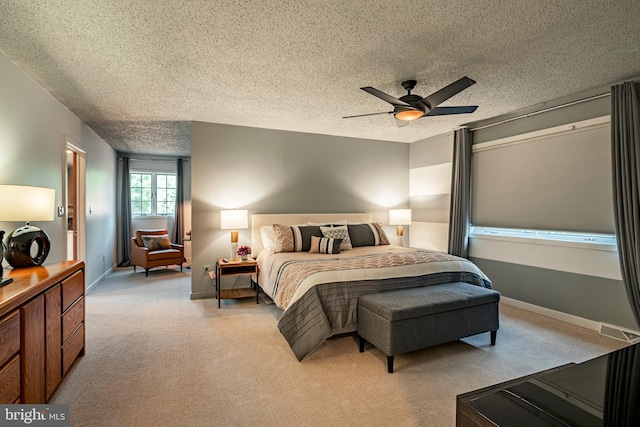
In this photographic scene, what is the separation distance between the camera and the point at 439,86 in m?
3.26

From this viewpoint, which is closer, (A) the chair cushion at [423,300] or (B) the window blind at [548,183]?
(A) the chair cushion at [423,300]

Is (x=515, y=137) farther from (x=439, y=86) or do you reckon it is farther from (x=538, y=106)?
(x=439, y=86)

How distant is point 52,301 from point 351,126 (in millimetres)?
4095

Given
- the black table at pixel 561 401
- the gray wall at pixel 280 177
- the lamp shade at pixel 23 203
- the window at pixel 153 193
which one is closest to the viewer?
the black table at pixel 561 401

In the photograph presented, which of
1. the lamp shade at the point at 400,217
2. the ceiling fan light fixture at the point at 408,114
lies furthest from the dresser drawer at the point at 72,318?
the lamp shade at the point at 400,217

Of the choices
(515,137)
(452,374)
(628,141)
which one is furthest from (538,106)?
(452,374)

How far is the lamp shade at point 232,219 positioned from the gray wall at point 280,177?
405 mm

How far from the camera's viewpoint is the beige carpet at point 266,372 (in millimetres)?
1990

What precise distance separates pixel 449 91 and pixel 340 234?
2.42m

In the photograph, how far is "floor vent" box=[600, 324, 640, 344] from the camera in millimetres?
3061

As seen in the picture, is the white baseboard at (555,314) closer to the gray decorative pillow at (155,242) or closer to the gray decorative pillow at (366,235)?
the gray decorative pillow at (366,235)

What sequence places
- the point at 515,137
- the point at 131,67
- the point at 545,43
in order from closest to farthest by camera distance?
the point at 545,43 → the point at 131,67 → the point at 515,137

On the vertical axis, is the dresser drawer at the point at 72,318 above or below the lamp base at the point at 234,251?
below

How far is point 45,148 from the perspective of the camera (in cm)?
330
